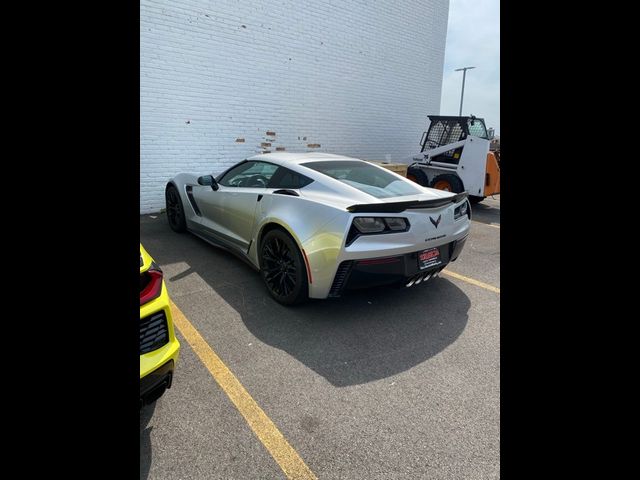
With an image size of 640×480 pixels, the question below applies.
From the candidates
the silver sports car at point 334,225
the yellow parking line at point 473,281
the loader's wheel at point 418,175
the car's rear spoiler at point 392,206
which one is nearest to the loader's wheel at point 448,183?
the loader's wheel at point 418,175

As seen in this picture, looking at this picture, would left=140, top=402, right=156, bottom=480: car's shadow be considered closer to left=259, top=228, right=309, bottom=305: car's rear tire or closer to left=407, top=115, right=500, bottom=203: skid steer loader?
left=259, top=228, right=309, bottom=305: car's rear tire

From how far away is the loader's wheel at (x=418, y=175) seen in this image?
913 cm

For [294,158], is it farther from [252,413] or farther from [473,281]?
[252,413]

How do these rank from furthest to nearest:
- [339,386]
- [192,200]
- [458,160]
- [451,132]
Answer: [451,132] → [458,160] → [192,200] → [339,386]

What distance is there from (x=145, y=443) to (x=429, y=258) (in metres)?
2.46

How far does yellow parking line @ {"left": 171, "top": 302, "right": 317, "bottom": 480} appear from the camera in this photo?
1879 millimetres

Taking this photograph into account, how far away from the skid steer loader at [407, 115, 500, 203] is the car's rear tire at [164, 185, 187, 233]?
5.63 m

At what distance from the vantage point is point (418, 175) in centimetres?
921

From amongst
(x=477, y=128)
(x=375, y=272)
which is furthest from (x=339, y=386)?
(x=477, y=128)

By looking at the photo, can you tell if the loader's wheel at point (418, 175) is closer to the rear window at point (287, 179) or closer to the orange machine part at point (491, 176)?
the orange machine part at point (491, 176)
